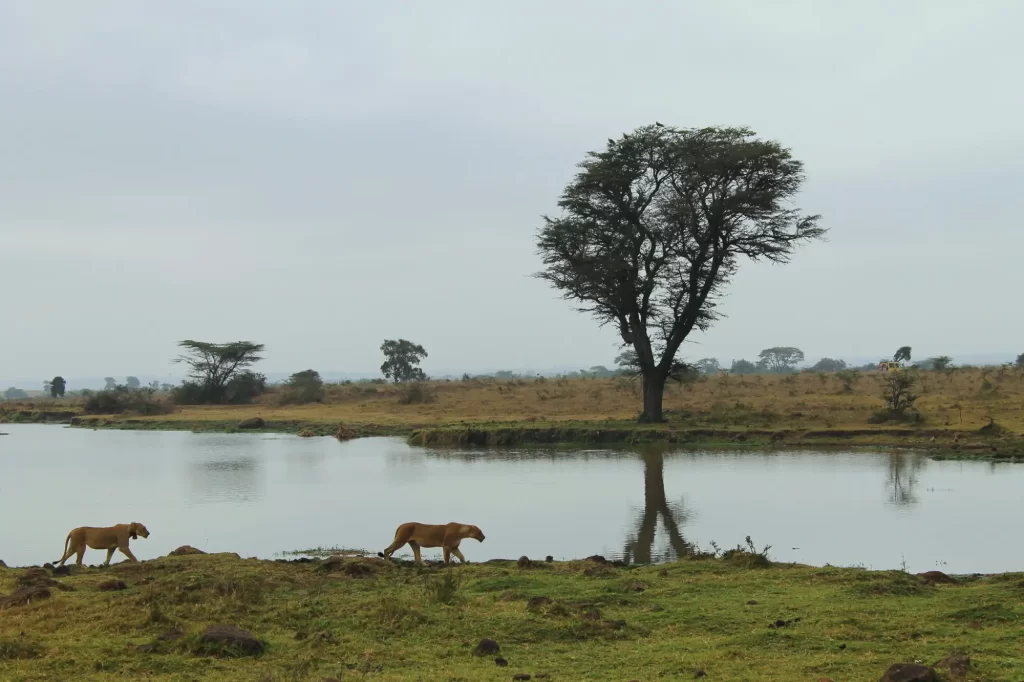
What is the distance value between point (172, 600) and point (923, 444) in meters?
22.1

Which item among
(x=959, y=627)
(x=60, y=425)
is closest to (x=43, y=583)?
(x=959, y=627)

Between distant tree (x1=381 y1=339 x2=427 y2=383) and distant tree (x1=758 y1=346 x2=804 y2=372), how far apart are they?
185 ft

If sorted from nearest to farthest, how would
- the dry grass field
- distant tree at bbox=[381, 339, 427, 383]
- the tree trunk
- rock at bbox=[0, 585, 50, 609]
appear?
rock at bbox=[0, 585, 50, 609] → the dry grass field → the tree trunk → distant tree at bbox=[381, 339, 427, 383]

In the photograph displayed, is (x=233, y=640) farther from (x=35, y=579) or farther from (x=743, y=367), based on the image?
(x=743, y=367)

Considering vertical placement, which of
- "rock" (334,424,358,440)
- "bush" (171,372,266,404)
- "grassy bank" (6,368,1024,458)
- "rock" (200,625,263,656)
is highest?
"bush" (171,372,266,404)

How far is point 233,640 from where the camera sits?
22.9ft

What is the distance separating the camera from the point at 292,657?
6.88 meters

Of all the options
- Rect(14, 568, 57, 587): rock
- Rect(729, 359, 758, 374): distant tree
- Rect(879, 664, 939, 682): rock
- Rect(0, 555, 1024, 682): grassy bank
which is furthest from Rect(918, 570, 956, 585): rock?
Rect(729, 359, 758, 374): distant tree

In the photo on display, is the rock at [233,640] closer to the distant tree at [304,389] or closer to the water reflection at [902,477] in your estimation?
the water reflection at [902,477]

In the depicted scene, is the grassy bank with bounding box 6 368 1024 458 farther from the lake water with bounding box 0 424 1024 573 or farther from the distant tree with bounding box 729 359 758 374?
the distant tree with bounding box 729 359 758 374

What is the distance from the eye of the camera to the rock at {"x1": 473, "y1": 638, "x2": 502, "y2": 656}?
22.6ft

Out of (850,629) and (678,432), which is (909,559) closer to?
(850,629)

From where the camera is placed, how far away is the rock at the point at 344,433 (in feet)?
111

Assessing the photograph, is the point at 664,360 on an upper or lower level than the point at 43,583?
upper
